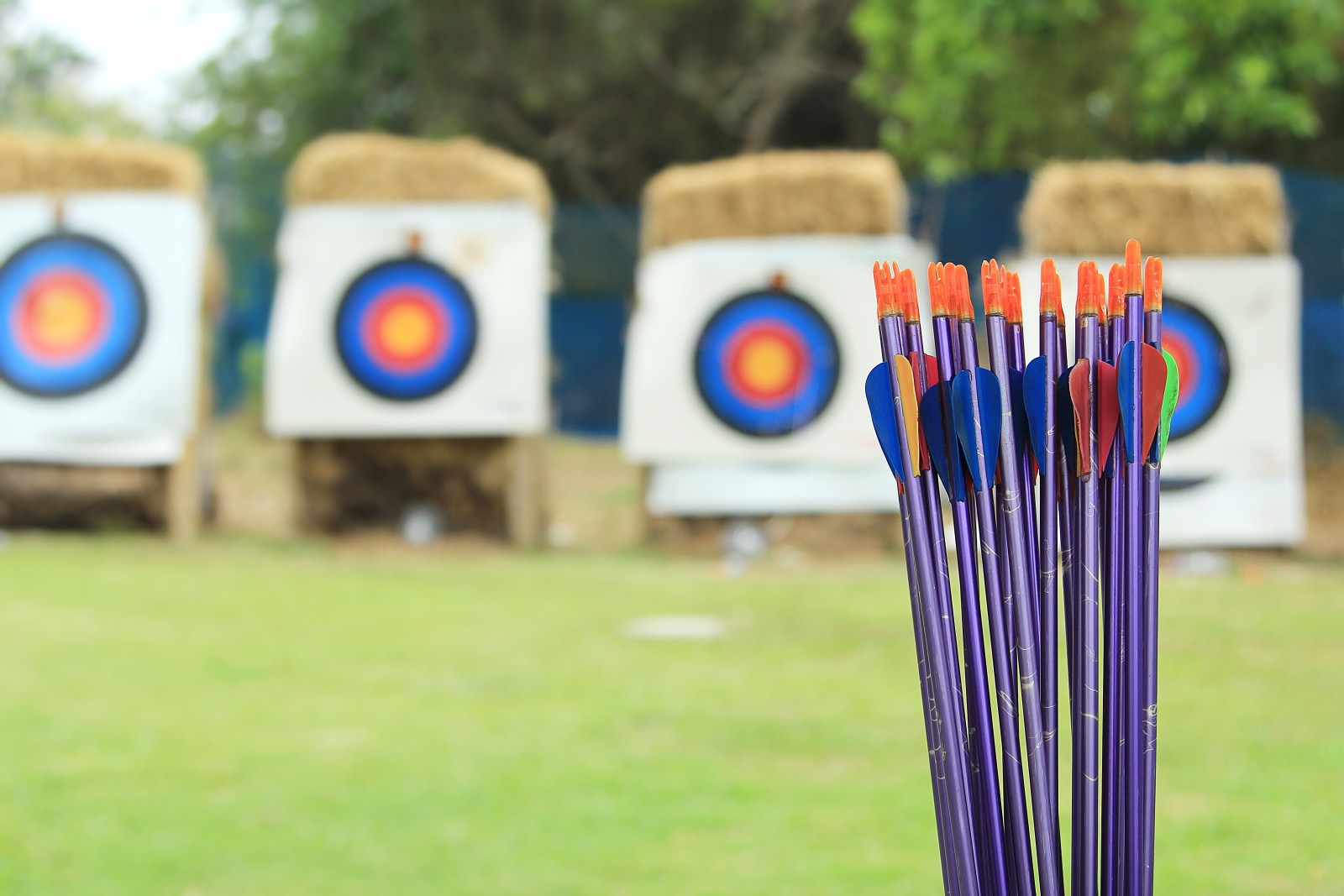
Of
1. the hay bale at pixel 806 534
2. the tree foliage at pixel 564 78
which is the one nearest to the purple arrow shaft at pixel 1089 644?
the hay bale at pixel 806 534

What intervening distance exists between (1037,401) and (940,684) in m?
0.14

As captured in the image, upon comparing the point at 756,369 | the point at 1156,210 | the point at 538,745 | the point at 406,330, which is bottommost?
the point at 538,745

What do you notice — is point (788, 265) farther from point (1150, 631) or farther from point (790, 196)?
point (1150, 631)

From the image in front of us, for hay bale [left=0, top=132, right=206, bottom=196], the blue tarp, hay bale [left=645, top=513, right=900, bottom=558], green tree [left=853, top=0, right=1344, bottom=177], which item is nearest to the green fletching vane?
hay bale [left=645, top=513, right=900, bottom=558]

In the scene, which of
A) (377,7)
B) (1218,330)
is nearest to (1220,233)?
(1218,330)

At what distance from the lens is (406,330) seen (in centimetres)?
605

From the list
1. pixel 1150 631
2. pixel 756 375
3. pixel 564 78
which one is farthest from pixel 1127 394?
pixel 564 78

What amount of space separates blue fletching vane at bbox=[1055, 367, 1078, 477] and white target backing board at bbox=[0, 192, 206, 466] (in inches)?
217

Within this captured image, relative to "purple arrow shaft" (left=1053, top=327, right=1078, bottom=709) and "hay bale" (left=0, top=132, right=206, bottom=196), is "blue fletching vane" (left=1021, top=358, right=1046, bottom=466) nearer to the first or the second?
"purple arrow shaft" (left=1053, top=327, right=1078, bottom=709)

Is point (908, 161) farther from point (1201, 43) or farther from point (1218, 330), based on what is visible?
point (1218, 330)

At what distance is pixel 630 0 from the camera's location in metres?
10.9

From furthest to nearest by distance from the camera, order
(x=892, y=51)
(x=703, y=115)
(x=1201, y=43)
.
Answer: (x=703, y=115) → (x=892, y=51) → (x=1201, y=43)

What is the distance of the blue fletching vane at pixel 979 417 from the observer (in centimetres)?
73

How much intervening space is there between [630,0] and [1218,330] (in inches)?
243
